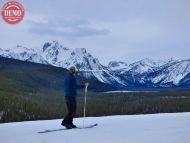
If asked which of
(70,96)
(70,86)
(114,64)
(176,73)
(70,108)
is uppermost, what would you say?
(114,64)

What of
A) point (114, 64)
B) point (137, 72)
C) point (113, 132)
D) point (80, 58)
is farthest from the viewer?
point (80, 58)

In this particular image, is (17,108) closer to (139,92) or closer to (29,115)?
(29,115)

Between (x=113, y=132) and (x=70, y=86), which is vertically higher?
(x=70, y=86)

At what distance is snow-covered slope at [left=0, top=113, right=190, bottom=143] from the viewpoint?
1015cm

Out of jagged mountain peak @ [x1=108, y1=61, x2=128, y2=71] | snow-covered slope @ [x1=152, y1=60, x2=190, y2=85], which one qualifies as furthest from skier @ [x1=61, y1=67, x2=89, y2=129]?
jagged mountain peak @ [x1=108, y1=61, x2=128, y2=71]

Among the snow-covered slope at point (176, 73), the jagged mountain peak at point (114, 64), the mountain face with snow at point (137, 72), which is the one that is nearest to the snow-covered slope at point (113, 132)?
the mountain face with snow at point (137, 72)

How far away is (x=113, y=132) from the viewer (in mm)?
11664

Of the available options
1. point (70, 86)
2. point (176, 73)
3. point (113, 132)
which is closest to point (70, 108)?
point (70, 86)

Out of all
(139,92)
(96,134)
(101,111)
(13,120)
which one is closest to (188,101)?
(101,111)

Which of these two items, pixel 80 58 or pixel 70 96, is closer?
pixel 70 96

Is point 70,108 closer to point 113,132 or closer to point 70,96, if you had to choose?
point 70,96

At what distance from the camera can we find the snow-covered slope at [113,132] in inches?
400

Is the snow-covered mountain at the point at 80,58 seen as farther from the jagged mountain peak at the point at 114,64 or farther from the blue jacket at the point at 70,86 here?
the blue jacket at the point at 70,86

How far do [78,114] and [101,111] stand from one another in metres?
0.89
